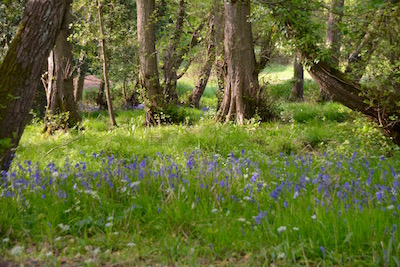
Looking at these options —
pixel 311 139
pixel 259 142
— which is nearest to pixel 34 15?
pixel 259 142

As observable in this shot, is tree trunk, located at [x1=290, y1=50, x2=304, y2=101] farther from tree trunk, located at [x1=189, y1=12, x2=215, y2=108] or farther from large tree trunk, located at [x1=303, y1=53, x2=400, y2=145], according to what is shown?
large tree trunk, located at [x1=303, y1=53, x2=400, y2=145]

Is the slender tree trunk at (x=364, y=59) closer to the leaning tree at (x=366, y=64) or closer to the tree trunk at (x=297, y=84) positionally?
the leaning tree at (x=366, y=64)

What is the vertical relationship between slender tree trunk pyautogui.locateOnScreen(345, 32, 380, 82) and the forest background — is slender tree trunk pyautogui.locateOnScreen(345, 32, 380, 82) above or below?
above

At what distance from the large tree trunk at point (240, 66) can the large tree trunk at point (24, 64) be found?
240 inches

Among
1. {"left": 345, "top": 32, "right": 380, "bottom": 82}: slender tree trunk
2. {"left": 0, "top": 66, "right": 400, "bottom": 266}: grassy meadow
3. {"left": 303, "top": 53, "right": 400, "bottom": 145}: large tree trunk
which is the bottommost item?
{"left": 0, "top": 66, "right": 400, "bottom": 266}: grassy meadow

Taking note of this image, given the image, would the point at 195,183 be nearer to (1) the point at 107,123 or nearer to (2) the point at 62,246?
(2) the point at 62,246

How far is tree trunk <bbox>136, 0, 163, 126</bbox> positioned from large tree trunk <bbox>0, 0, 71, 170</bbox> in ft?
25.5

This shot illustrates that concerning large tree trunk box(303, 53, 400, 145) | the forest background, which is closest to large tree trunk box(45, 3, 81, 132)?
the forest background

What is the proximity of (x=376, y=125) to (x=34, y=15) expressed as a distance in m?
6.33

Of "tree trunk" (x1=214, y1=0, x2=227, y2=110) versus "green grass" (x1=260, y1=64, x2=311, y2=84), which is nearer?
"tree trunk" (x1=214, y1=0, x2=227, y2=110)

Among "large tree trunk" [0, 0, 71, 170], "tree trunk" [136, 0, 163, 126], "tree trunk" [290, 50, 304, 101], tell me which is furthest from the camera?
"tree trunk" [290, 50, 304, 101]

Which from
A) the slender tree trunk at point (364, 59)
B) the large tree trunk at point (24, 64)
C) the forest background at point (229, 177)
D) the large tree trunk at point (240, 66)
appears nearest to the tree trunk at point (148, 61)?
Result: the forest background at point (229, 177)

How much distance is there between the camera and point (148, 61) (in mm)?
13484

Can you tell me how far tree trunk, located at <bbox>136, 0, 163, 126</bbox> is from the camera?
1337 centimetres
